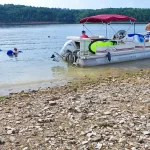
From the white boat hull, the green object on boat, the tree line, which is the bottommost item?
the white boat hull

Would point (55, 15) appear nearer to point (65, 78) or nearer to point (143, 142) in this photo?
point (65, 78)

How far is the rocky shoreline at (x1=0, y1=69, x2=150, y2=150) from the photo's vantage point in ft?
17.3

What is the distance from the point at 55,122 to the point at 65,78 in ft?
30.6

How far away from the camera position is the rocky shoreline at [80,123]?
5.27m

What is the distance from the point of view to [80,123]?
6262 mm

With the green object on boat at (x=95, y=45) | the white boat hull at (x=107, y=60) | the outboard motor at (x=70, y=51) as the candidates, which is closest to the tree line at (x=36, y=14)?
the white boat hull at (x=107, y=60)

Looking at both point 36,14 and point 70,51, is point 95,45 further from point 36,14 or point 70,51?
point 36,14

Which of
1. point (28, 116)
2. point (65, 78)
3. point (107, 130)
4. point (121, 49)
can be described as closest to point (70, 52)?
point (121, 49)

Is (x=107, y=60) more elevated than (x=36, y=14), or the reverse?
(x=36, y=14)

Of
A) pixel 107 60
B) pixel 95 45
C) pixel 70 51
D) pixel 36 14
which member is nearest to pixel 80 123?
pixel 95 45

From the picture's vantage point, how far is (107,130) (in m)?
5.71

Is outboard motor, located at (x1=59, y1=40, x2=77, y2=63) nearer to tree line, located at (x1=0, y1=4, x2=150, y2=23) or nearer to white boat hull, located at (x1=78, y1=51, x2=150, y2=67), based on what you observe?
white boat hull, located at (x1=78, y1=51, x2=150, y2=67)

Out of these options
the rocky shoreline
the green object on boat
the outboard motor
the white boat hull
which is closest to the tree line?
the white boat hull

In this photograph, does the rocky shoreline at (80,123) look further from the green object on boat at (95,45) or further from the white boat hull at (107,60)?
the green object on boat at (95,45)
